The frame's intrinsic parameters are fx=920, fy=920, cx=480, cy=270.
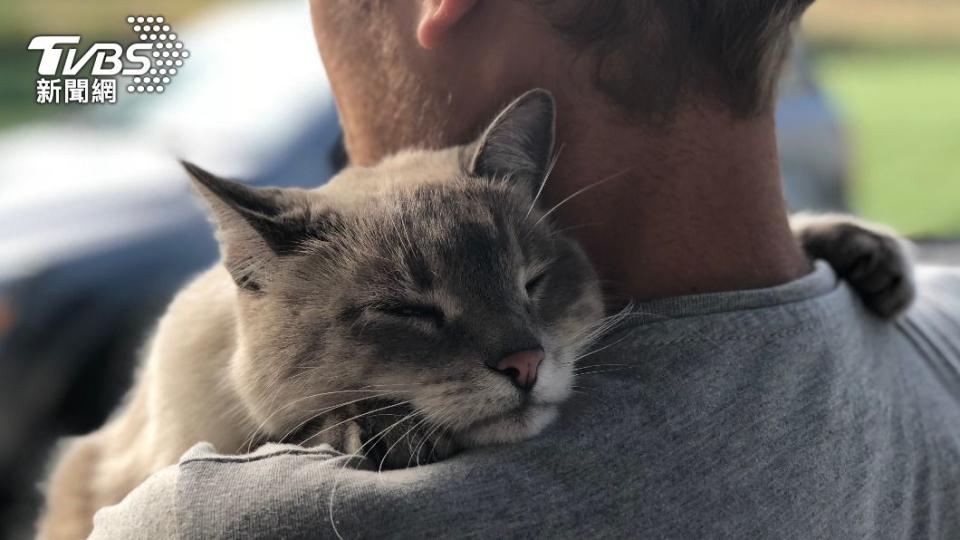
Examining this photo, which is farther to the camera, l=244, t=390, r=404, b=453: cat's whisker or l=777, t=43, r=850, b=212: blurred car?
l=777, t=43, r=850, b=212: blurred car

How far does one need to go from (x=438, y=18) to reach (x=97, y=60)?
6.30ft

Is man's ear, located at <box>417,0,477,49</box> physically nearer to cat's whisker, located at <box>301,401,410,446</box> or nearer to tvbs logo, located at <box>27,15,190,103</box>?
cat's whisker, located at <box>301,401,410,446</box>

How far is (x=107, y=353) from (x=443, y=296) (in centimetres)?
274

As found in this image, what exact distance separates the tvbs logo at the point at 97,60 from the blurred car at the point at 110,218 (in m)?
0.74

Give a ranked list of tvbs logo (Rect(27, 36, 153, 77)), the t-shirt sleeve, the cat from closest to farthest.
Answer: the t-shirt sleeve → the cat → tvbs logo (Rect(27, 36, 153, 77))

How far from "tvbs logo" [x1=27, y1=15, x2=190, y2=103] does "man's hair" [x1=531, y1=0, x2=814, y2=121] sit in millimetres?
2035

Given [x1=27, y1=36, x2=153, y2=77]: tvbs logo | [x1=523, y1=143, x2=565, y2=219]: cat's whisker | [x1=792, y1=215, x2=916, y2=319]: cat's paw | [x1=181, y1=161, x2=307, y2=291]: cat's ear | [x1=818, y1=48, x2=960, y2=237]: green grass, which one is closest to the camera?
[x1=181, y1=161, x2=307, y2=291]: cat's ear

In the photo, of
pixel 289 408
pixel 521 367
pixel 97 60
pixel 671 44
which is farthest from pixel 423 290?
pixel 97 60

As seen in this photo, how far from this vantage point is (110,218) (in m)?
4.14

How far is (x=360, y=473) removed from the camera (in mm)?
1360

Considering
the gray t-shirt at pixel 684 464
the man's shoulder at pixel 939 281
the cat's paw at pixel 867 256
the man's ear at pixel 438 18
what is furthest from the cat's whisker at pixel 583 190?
the man's shoulder at pixel 939 281

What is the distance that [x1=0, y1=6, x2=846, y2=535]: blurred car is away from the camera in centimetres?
377

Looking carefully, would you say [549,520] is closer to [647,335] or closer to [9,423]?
[647,335]

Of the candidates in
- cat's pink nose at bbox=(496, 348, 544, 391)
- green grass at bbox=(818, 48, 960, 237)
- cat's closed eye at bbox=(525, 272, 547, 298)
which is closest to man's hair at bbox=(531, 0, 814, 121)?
cat's closed eye at bbox=(525, 272, 547, 298)
